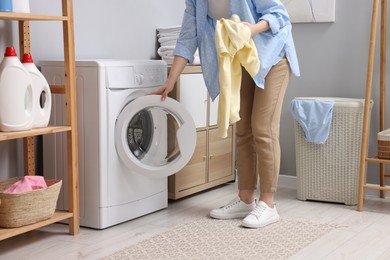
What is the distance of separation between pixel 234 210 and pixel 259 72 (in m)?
0.68

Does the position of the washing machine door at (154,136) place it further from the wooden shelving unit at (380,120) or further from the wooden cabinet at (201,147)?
the wooden shelving unit at (380,120)

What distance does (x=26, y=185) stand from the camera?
2496mm

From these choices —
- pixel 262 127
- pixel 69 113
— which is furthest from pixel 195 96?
pixel 69 113

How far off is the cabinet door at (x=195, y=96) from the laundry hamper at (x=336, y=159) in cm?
52

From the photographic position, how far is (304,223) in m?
2.89

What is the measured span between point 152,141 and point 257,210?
Answer: 0.61 metres

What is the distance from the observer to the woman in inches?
108

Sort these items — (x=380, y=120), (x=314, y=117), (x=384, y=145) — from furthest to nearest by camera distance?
(x=380, y=120) → (x=314, y=117) → (x=384, y=145)

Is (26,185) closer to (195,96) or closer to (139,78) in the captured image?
(139,78)

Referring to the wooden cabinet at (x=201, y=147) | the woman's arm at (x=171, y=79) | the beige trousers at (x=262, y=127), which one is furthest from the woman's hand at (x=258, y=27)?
the wooden cabinet at (x=201, y=147)

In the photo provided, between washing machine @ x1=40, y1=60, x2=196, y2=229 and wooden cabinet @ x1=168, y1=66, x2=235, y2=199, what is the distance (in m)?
0.31

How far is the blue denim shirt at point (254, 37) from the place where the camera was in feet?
8.99

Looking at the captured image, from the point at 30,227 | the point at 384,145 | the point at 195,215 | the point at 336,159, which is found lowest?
the point at 195,215

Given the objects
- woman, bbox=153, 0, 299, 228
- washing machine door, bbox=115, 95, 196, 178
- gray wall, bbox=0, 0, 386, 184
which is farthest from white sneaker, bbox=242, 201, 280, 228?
gray wall, bbox=0, 0, 386, 184
